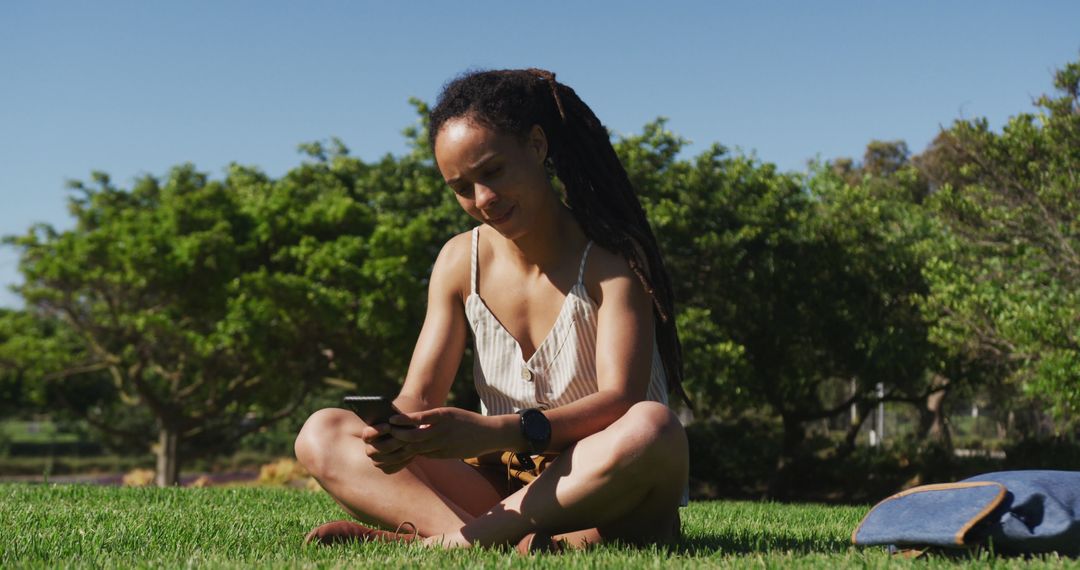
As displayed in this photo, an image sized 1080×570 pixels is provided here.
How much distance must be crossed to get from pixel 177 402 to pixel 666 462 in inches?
796

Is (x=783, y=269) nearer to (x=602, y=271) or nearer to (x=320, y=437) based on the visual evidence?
(x=602, y=271)

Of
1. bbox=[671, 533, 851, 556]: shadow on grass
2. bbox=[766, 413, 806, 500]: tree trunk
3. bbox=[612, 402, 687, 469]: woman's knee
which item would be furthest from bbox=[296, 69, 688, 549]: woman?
bbox=[766, 413, 806, 500]: tree trunk

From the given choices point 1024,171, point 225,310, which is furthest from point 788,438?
point 225,310

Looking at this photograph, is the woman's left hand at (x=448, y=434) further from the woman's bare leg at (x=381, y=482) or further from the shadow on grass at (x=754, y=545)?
the shadow on grass at (x=754, y=545)

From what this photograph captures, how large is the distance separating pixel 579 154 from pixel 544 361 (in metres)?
0.80

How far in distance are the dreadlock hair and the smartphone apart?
1.02 meters

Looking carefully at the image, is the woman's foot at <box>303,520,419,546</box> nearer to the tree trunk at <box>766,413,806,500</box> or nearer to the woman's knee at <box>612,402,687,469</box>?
the woman's knee at <box>612,402,687,469</box>

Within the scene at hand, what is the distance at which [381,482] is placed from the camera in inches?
135

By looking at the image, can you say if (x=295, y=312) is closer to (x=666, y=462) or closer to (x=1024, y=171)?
(x=1024, y=171)

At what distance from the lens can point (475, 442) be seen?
301 centimetres

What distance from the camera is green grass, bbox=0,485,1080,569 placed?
2.82m

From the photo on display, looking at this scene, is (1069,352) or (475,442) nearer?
(475,442)

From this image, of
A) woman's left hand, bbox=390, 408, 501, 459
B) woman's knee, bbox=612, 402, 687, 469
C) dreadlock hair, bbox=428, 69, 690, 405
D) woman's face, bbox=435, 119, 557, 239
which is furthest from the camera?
dreadlock hair, bbox=428, 69, 690, 405

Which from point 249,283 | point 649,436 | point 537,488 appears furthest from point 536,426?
point 249,283
